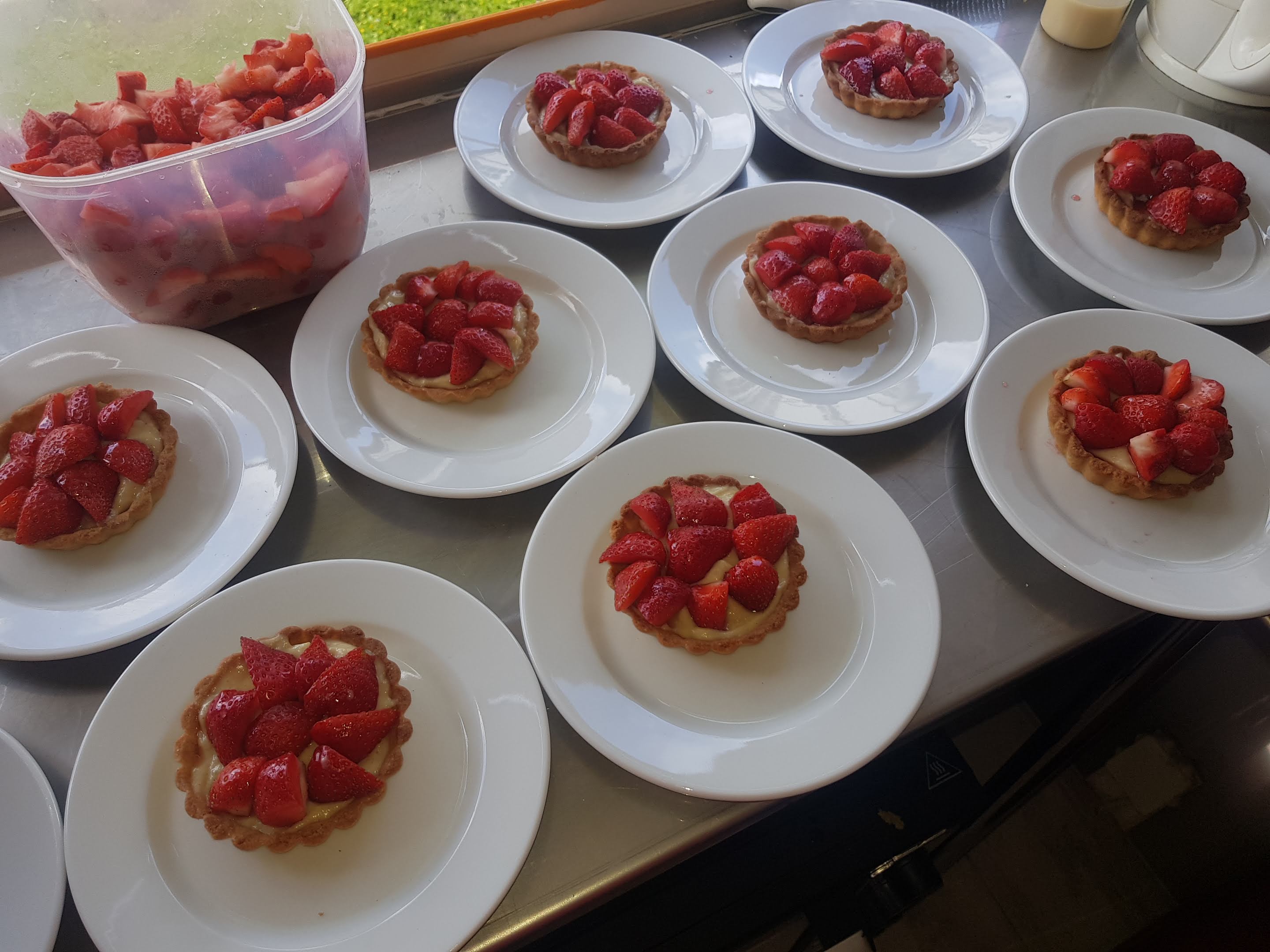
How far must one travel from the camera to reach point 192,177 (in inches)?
60.1

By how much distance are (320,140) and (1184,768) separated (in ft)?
8.27

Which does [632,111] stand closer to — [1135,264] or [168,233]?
[168,233]

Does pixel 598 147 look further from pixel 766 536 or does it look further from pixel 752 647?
pixel 752 647

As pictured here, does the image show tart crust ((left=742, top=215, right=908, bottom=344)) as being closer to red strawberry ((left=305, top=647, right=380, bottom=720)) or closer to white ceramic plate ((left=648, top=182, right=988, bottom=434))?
white ceramic plate ((left=648, top=182, right=988, bottom=434))

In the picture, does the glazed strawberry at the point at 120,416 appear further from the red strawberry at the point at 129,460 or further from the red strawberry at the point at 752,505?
the red strawberry at the point at 752,505

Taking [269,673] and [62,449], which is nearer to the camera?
[269,673]

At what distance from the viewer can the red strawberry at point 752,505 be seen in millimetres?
1526

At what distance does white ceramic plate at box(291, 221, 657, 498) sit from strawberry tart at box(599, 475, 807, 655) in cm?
24

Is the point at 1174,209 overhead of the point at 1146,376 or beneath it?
overhead

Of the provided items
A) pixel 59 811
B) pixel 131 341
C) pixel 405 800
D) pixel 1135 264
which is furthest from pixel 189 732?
pixel 1135 264

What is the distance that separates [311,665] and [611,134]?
1.56 meters

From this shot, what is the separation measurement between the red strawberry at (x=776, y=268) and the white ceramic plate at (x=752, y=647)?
466 mm

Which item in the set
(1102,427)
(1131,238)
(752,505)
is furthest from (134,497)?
(1131,238)

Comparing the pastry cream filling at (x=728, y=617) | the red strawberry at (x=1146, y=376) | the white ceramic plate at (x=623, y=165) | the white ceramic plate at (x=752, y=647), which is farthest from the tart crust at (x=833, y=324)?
the pastry cream filling at (x=728, y=617)
